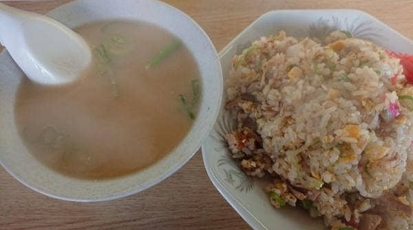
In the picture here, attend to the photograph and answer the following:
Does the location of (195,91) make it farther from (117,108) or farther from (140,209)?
(140,209)

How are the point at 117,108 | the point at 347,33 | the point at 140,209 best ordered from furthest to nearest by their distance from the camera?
1. the point at 347,33
2. the point at 140,209
3. the point at 117,108

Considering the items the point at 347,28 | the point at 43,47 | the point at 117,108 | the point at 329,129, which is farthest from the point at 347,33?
the point at 43,47

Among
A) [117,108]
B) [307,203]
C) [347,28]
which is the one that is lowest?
[307,203]

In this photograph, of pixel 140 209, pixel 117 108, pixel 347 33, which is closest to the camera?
pixel 117 108

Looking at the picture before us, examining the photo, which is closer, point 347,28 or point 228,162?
point 228,162

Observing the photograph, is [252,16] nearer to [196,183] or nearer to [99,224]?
[196,183]

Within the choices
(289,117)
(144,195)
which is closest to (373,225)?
(289,117)
